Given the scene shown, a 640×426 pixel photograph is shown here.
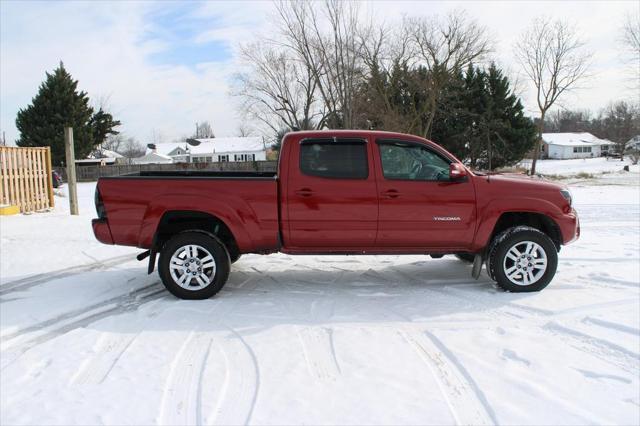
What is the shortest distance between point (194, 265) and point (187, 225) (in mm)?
514

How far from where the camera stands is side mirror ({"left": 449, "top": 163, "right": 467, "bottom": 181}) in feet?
17.7

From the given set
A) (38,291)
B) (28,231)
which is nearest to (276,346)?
(38,291)

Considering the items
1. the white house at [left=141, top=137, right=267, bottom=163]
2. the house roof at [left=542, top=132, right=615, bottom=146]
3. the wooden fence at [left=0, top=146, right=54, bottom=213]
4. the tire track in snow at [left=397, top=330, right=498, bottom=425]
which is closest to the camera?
the tire track in snow at [left=397, top=330, right=498, bottom=425]

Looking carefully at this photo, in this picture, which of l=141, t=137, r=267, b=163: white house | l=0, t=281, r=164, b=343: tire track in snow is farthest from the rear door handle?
l=141, t=137, r=267, b=163: white house

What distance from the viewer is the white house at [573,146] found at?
304 ft

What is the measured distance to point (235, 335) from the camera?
4375mm

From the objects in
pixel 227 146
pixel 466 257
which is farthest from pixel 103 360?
pixel 227 146

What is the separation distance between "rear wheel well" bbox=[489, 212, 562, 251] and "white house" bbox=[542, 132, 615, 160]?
9557cm

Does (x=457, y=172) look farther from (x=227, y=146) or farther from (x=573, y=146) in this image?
(x=573, y=146)

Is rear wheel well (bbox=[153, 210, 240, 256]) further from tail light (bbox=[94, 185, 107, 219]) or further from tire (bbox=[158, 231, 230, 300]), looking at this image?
tail light (bbox=[94, 185, 107, 219])

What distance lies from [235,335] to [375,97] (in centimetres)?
2731

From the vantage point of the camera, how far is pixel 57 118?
131 ft

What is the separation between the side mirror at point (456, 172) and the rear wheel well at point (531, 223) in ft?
2.48

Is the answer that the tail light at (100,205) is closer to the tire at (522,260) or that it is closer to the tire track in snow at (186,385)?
the tire track in snow at (186,385)
